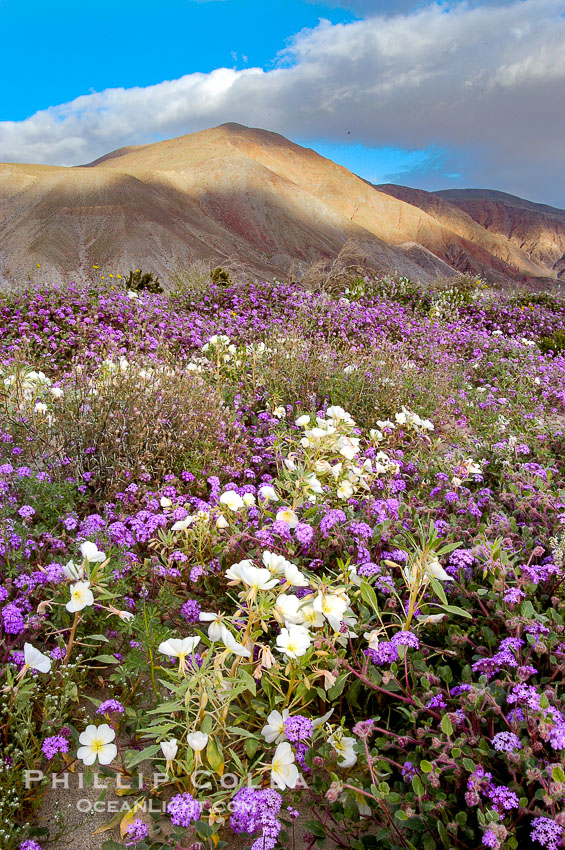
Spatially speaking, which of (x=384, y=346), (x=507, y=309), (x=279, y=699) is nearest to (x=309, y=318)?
(x=384, y=346)

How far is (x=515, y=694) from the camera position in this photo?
1720 millimetres

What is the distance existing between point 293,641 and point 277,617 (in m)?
0.09

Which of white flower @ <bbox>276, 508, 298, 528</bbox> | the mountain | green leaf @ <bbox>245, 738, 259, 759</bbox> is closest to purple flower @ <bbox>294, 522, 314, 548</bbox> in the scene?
white flower @ <bbox>276, 508, 298, 528</bbox>

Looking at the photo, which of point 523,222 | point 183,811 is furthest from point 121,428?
point 523,222

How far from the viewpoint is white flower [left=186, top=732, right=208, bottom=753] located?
170cm

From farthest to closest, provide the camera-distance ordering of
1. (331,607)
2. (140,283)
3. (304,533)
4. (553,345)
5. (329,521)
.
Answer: (140,283)
(553,345)
(329,521)
(304,533)
(331,607)

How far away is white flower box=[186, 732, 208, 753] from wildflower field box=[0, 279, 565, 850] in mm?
12

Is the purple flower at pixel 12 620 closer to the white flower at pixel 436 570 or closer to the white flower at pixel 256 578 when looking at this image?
the white flower at pixel 256 578

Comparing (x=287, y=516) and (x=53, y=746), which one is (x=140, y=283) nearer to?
(x=287, y=516)

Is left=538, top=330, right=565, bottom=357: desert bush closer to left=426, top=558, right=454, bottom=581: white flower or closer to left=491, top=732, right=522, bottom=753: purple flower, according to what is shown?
left=426, top=558, right=454, bottom=581: white flower

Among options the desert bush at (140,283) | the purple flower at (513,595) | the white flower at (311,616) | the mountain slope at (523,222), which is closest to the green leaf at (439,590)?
the purple flower at (513,595)

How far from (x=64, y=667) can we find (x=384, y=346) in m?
5.79

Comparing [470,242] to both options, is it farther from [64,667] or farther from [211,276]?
[64,667]

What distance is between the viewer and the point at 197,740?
170cm
